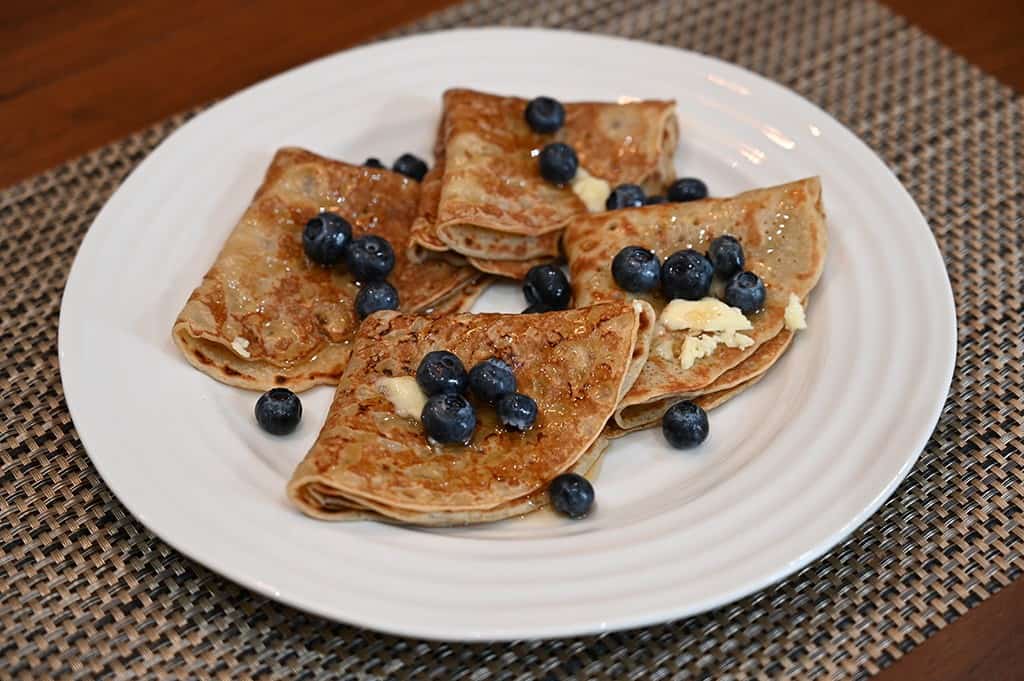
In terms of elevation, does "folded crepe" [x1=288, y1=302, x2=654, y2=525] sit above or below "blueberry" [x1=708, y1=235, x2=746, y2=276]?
below

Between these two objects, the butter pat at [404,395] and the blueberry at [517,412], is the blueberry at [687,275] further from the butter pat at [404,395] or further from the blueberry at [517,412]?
the butter pat at [404,395]

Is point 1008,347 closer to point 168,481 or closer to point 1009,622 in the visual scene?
point 1009,622

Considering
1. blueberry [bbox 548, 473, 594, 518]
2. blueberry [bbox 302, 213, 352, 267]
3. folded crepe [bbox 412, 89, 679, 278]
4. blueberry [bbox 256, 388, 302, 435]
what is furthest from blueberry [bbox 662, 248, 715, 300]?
blueberry [bbox 256, 388, 302, 435]

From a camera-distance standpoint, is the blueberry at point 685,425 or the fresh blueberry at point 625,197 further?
the fresh blueberry at point 625,197

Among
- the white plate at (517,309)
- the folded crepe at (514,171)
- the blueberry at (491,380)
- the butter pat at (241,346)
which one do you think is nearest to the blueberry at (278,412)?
the white plate at (517,309)

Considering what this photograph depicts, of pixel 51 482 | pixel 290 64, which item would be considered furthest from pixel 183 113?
pixel 51 482

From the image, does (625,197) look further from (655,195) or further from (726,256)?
(726,256)

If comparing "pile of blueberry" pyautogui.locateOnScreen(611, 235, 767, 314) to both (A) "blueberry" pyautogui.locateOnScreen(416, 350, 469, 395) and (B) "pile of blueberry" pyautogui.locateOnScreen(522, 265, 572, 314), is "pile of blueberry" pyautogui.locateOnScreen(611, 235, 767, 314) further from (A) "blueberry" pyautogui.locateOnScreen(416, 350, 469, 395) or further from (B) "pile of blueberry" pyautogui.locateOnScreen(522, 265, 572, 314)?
(A) "blueberry" pyautogui.locateOnScreen(416, 350, 469, 395)
